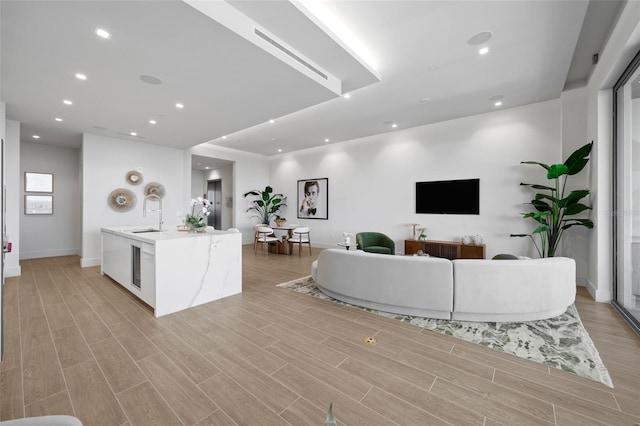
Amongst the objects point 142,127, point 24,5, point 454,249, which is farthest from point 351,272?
point 142,127

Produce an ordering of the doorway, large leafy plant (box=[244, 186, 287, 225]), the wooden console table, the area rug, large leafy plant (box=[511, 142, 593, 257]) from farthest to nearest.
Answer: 1. the doorway
2. large leafy plant (box=[244, 186, 287, 225])
3. the wooden console table
4. large leafy plant (box=[511, 142, 593, 257])
5. the area rug

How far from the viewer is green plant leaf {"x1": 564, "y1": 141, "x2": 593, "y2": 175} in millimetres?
3842

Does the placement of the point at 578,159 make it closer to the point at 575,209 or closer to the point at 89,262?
the point at 575,209

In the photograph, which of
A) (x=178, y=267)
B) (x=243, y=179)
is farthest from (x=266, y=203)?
(x=178, y=267)

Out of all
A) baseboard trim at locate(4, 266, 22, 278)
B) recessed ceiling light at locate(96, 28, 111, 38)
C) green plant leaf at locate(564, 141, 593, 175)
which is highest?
recessed ceiling light at locate(96, 28, 111, 38)

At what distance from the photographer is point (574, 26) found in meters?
2.85

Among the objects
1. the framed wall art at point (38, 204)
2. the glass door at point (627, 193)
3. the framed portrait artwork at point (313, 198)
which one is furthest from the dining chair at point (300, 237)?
the framed wall art at point (38, 204)

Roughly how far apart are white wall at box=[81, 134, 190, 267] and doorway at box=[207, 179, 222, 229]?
2.87 metres

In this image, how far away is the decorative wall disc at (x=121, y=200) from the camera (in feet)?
19.9

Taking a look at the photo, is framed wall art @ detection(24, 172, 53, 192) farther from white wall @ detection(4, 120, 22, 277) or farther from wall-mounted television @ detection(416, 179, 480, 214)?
wall-mounted television @ detection(416, 179, 480, 214)

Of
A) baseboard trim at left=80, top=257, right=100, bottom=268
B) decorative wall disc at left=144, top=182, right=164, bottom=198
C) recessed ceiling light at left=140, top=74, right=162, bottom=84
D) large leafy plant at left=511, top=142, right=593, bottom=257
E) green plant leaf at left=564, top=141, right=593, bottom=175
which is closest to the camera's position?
recessed ceiling light at left=140, top=74, right=162, bottom=84

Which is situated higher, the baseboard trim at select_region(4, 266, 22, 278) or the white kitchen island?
the white kitchen island

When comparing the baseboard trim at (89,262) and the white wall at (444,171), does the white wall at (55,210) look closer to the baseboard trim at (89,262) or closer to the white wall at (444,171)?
the baseboard trim at (89,262)

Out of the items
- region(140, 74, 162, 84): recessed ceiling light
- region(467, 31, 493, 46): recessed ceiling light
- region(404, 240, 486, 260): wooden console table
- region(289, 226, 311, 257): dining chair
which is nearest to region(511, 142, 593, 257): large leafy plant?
region(404, 240, 486, 260): wooden console table
